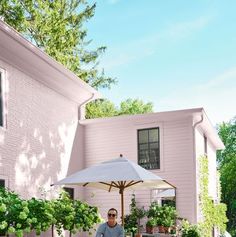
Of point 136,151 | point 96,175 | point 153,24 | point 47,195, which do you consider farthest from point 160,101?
point 96,175

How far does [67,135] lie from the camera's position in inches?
640

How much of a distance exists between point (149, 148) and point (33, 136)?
181 inches

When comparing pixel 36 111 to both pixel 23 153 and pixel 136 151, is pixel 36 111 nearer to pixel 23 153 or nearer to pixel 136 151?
pixel 23 153

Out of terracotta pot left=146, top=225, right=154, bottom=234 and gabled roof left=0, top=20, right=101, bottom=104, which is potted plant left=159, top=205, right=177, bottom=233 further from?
gabled roof left=0, top=20, right=101, bottom=104

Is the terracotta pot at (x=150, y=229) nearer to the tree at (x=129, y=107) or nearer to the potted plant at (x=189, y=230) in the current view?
the potted plant at (x=189, y=230)

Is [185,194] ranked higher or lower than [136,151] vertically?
lower

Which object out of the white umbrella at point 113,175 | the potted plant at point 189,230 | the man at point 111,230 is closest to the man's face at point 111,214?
the man at point 111,230

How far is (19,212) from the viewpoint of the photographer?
383 inches

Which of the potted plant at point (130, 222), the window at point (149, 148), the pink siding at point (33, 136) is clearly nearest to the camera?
the pink siding at point (33, 136)

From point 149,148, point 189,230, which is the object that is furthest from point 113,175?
point 149,148

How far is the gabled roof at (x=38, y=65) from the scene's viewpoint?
40.4 feet

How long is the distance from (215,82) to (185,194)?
3259 centimetres

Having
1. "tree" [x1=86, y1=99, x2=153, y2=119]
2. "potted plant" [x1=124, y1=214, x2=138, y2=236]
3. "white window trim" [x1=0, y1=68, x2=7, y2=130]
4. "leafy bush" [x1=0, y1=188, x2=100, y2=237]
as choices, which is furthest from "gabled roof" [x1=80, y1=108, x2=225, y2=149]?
"tree" [x1=86, y1=99, x2=153, y2=119]

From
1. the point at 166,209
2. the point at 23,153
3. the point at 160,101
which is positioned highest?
the point at 160,101
